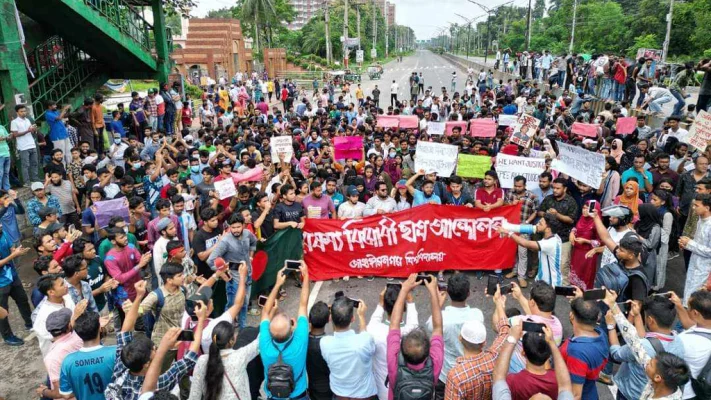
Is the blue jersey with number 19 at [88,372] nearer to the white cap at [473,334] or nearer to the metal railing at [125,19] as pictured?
the white cap at [473,334]

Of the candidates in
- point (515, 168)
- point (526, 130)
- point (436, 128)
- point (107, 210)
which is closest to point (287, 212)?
point (107, 210)

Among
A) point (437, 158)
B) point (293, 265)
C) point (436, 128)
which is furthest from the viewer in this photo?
point (436, 128)

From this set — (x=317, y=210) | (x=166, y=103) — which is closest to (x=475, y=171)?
(x=317, y=210)

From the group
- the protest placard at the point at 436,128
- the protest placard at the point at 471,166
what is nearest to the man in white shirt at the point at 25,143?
the protest placard at the point at 471,166

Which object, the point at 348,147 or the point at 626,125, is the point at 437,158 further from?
the point at 626,125

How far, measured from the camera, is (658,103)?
14.4 metres

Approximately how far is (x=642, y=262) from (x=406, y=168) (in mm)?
5583

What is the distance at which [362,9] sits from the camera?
10200 centimetres

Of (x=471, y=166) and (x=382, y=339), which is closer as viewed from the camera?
(x=382, y=339)

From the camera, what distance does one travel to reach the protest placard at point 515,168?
8.59 m

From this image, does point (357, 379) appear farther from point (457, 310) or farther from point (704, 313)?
point (704, 313)

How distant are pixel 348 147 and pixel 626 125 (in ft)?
21.7

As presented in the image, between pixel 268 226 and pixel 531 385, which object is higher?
pixel 531 385

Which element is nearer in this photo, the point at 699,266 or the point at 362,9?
the point at 699,266
